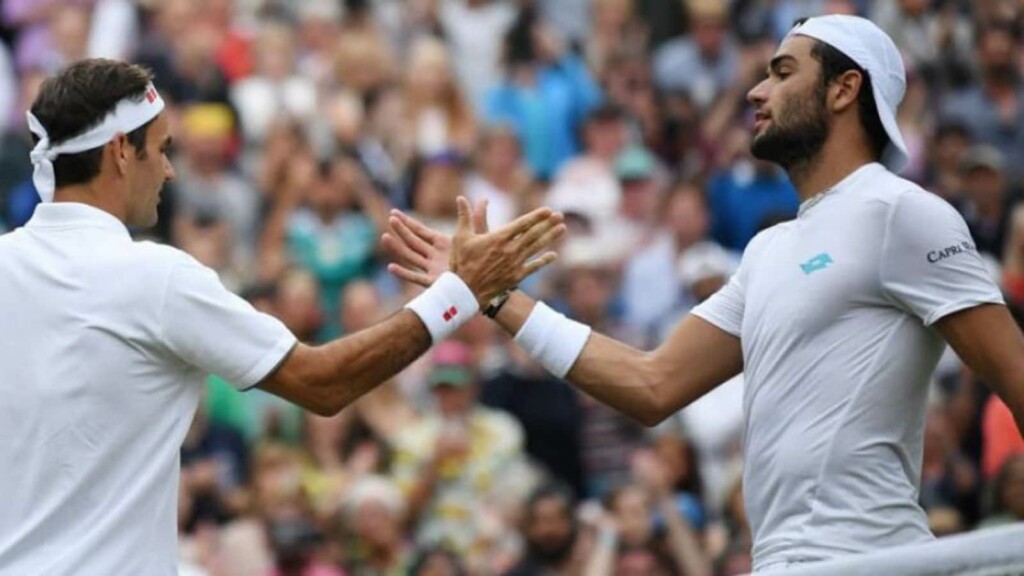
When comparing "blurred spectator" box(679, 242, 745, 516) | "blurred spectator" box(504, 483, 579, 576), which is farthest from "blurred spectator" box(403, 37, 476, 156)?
"blurred spectator" box(504, 483, 579, 576)

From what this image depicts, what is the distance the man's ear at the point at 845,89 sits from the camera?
6.91 metres

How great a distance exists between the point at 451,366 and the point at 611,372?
18.0 ft

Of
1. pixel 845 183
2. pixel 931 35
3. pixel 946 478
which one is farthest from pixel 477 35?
pixel 845 183

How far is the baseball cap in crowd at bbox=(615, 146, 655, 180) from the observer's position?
49.6ft

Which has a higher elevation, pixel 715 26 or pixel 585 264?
pixel 715 26

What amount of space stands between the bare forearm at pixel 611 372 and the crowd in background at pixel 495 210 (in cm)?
385

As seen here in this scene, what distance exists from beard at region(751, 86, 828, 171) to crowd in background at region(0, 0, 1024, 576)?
4366mm

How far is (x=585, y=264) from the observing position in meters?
13.6

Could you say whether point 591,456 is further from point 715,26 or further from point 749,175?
point 715,26

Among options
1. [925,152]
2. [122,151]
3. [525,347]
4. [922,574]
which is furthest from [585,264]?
[922,574]

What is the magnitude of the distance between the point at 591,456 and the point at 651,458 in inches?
17.8

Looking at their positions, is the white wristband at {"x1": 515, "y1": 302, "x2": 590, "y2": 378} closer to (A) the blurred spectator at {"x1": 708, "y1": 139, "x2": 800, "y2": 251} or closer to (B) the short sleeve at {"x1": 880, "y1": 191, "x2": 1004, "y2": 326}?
(B) the short sleeve at {"x1": 880, "y1": 191, "x2": 1004, "y2": 326}

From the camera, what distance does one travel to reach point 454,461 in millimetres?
12375

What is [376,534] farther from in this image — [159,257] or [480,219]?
[159,257]
